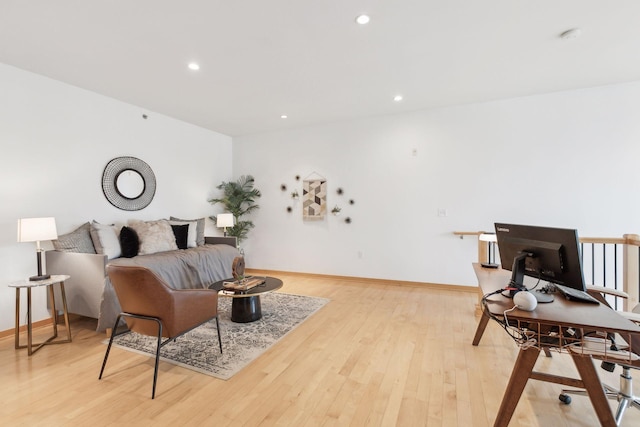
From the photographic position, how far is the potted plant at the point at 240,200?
544cm

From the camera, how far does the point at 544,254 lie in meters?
1.55

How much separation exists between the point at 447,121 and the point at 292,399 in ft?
13.5

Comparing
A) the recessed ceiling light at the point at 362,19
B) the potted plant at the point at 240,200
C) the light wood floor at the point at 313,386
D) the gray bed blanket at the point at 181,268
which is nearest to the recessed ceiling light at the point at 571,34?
the recessed ceiling light at the point at 362,19

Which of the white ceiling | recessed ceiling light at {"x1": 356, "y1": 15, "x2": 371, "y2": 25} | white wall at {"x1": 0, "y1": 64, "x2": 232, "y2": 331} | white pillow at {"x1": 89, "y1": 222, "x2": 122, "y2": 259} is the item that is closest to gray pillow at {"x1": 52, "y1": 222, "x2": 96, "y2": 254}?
white pillow at {"x1": 89, "y1": 222, "x2": 122, "y2": 259}

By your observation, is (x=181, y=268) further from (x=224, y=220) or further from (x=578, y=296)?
(x=578, y=296)

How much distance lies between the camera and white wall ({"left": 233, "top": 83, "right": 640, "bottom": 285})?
368 centimetres

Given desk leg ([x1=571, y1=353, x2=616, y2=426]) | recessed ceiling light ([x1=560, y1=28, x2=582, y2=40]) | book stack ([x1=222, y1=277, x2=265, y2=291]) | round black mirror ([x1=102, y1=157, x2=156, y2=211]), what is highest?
recessed ceiling light ([x1=560, y1=28, x2=582, y2=40])

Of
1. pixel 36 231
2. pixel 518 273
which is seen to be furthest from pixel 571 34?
pixel 36 231

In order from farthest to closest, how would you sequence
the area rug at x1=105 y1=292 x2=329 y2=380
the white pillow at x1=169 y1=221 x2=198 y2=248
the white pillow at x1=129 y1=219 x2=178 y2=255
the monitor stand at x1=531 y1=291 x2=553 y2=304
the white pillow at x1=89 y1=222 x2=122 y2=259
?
the white pillow at x1=169 y1=221 x2=198 y2=248 < the white pillow at x1=129 y1=219 x2=178 y2=255 < the white pillow at x1=89 y1=222 x2=122 y2=259 < the area rug at x1=105 y1=292 x2=329 y2=380 < the monitor stand at x1=531 y1=291 x2=553 y2=304

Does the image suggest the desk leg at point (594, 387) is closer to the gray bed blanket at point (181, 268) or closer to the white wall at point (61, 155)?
the gray bed blanket at point (181, 268)

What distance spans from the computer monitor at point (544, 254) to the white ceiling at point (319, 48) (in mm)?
1691

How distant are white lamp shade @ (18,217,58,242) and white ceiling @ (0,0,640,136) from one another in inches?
61.4

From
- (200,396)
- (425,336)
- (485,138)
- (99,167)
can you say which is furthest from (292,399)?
(485,138)

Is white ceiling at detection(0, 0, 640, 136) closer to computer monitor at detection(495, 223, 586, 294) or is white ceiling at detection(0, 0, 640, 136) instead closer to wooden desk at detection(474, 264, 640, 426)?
computer monitor at detection(495, 223, 586, 294)
